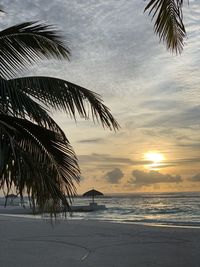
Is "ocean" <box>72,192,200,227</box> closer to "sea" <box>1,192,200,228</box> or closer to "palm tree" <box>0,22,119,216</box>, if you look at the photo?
"sea" <box>1,192,200,228</box>

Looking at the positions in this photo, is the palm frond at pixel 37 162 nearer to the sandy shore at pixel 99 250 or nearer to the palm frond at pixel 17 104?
the palm frond at pixel 17 104

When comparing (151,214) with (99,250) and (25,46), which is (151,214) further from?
(25,46)

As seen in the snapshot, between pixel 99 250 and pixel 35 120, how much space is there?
4.87 meters

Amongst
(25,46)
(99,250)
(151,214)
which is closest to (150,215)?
(151,214)

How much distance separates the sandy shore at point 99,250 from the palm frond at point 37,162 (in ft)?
4.73

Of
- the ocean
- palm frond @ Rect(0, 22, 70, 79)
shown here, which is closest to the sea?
the ocean

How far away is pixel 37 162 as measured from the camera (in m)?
6.12

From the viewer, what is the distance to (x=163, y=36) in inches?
194

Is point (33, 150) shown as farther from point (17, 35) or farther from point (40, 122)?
point (17, 35)

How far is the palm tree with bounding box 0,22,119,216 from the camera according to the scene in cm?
593

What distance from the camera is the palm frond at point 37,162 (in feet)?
19.2

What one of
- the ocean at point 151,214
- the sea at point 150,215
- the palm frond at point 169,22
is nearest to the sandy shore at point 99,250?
the sea at point 150,215

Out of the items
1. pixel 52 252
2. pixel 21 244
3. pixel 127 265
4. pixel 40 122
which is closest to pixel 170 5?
pixel 40 122

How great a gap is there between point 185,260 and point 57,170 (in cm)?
383
